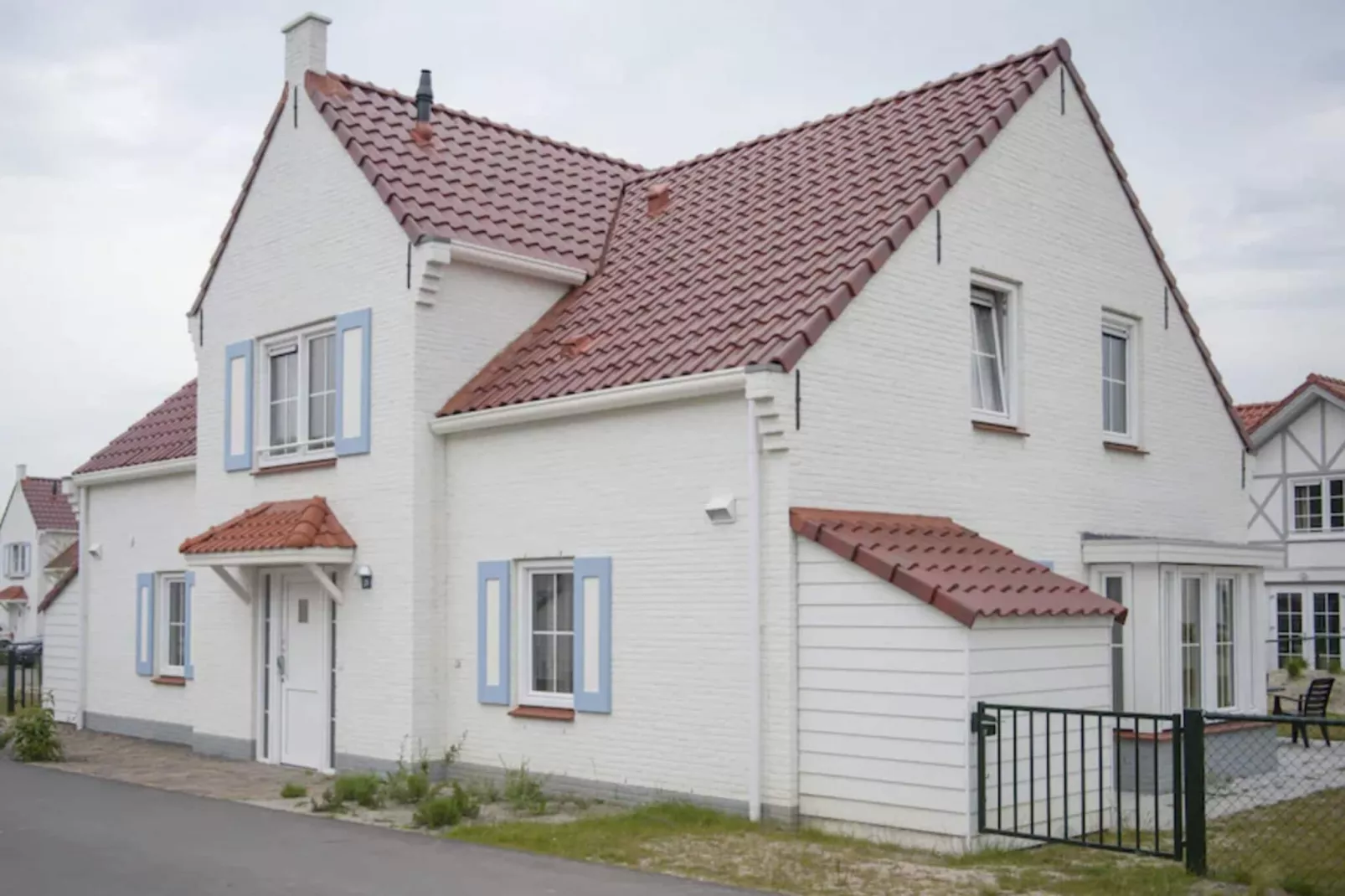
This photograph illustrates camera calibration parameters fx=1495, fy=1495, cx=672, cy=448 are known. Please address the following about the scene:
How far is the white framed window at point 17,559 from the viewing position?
2761 inches

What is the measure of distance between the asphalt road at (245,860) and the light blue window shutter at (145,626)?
6.72 meters

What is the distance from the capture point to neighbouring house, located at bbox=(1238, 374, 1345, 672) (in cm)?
3772

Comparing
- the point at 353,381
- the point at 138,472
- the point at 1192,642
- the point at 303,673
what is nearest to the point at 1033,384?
the point at 1192,642

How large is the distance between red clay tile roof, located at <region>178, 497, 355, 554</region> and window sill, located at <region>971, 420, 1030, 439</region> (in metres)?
6.89

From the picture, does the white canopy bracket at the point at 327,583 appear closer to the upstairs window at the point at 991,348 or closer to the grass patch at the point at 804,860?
the grass patch at the point at 804,860

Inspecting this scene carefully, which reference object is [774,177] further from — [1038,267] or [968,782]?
[968,782]

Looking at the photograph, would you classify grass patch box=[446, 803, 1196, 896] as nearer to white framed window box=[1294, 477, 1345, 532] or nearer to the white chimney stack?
the white chimney stack

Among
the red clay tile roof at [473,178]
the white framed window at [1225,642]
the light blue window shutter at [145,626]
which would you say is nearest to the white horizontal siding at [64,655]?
the light blue window shutter at [145,626]

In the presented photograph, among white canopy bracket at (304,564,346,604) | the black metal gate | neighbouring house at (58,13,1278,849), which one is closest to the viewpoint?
the black metal gate

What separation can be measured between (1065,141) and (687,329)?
17.6ft

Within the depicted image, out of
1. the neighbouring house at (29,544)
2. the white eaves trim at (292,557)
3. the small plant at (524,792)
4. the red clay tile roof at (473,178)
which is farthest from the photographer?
the neighbouring house at (29,544)

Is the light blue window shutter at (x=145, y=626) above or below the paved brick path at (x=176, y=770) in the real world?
above

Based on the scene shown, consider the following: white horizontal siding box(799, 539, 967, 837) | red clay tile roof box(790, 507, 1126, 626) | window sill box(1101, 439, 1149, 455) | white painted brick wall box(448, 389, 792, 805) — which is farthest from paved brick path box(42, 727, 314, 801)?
window sill box(1101, 439, 1149, 455)

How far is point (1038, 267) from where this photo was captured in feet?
52.6
